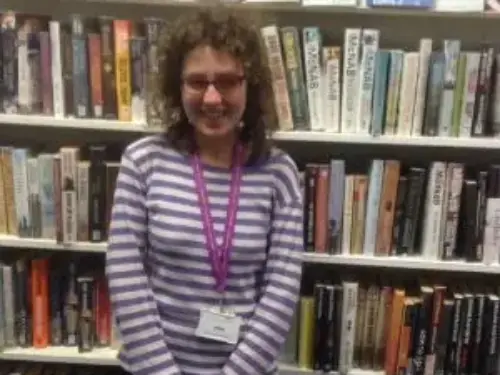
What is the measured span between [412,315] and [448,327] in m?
0.08

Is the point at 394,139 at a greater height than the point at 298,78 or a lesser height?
lesser

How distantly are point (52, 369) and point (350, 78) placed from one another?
3.33 feet

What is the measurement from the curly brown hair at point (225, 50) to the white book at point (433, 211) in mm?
422

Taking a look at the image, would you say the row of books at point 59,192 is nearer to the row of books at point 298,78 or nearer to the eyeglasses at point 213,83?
the row of books at point 298,78

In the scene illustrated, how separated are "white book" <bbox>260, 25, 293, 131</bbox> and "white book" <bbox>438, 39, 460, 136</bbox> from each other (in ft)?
1.04

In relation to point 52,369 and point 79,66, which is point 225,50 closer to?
point 79,66

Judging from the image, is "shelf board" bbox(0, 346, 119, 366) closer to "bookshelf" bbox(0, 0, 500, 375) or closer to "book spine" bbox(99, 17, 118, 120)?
"bookshelf" bbox(0, 0, 500, 375)

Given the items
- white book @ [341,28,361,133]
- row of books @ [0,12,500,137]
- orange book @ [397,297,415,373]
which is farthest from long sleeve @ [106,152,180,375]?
orange book @ [397,297,415,373]

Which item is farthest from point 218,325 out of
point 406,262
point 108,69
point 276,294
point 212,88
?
point 108,69

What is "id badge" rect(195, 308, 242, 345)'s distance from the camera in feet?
4.45

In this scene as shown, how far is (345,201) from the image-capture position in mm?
1689

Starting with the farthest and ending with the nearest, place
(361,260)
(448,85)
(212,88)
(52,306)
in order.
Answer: (52,306) → (361,260) → (448,85) → (212,88)

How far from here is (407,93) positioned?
161 centimetres

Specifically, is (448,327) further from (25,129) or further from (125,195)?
(25,129)
